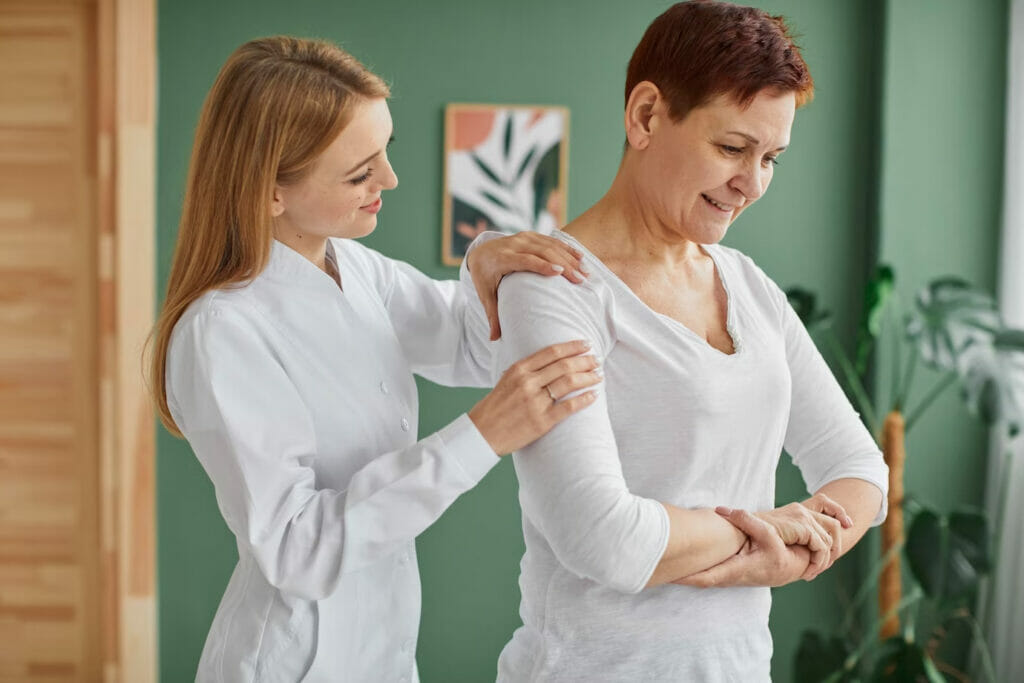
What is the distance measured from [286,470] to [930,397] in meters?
2.31

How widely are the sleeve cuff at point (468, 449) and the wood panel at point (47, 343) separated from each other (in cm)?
237

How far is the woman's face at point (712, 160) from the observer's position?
1.09 meters

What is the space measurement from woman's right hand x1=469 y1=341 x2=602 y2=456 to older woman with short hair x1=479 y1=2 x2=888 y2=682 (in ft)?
0.05

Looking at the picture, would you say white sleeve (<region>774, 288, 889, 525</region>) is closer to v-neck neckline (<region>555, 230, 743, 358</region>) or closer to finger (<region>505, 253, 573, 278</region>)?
v-neck neckline (<region>555, 230, 743, 358</region>)

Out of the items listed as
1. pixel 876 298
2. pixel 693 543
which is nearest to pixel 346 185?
pixel 693 543

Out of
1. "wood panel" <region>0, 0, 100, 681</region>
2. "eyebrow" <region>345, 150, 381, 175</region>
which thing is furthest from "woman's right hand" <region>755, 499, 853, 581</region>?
"wood panel" <region>0, 0, 100, 681</region>

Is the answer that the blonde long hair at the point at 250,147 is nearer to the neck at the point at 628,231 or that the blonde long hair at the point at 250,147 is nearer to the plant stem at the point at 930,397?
the neck at the point at 628,231

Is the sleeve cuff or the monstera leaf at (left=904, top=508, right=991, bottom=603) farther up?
the sleeve cuff

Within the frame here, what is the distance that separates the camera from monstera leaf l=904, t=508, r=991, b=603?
8.45 ft

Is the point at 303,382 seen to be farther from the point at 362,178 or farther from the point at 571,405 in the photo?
the point at 571,405

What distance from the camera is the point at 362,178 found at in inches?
54.6

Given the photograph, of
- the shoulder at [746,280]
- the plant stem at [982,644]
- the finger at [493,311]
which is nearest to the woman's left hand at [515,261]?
the finger at [493,311]

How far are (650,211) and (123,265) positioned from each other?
2.32 m

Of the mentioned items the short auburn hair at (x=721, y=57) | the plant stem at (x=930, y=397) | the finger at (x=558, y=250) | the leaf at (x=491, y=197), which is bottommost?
the plant stem at (x=930, y=397)
